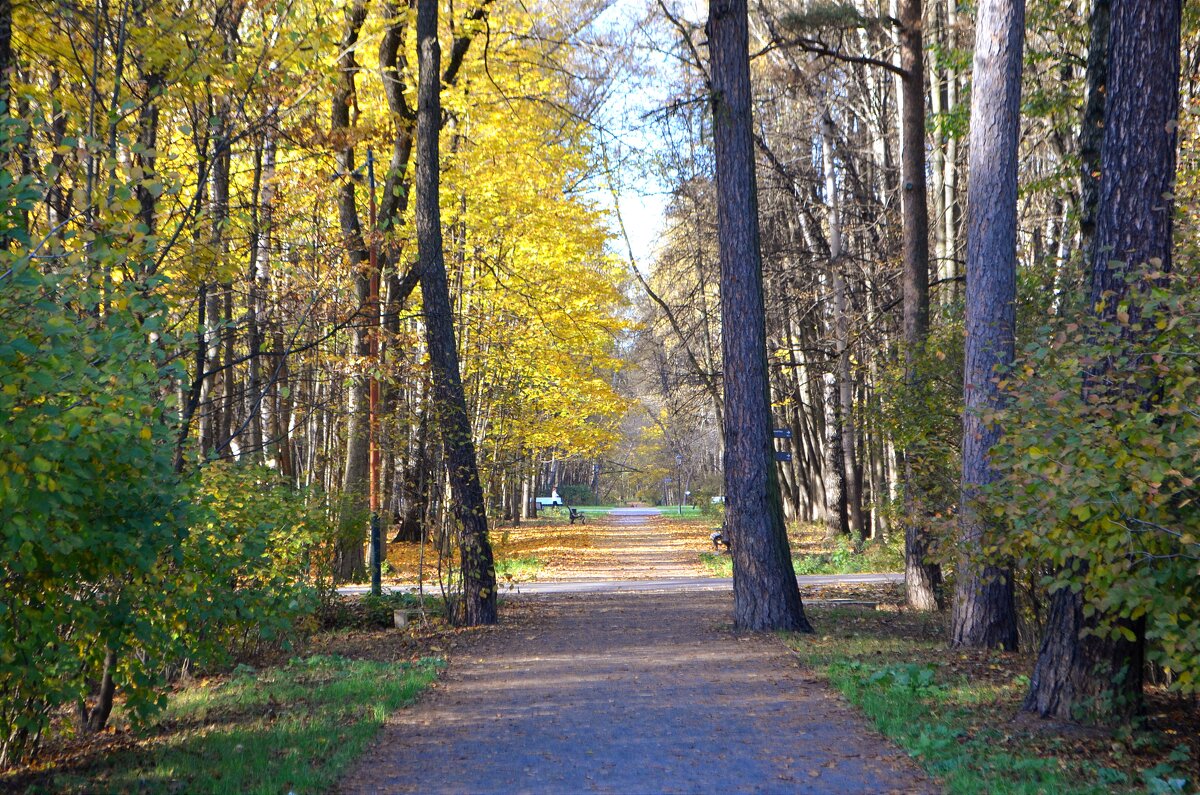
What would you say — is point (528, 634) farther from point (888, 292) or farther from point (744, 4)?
point (888, 292)

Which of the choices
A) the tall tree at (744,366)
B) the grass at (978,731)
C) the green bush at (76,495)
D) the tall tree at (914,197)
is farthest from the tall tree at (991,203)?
the green bush at (76,495)

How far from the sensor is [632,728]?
7461 mm

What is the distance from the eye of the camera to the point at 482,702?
27.8 ft

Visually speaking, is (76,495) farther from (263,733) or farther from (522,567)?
(522,567)

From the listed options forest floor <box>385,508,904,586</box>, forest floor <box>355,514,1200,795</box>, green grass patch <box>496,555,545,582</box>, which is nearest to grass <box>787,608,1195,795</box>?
forest floor <box>355,514,1200,795</box>

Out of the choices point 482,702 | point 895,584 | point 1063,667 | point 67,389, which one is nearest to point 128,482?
point 67,389

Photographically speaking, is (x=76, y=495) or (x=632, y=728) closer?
(x=76, y=495)

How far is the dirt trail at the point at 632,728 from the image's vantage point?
20.2ft

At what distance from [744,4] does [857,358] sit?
15620 millimetres

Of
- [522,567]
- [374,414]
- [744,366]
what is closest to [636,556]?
[522,567]

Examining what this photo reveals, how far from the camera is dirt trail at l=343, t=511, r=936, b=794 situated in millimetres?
6148

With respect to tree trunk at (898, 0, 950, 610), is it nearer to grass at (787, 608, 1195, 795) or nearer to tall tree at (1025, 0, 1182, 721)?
grass at (787, 608, 1195, 795)

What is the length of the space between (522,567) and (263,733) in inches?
671

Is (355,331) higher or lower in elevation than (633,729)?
higher
